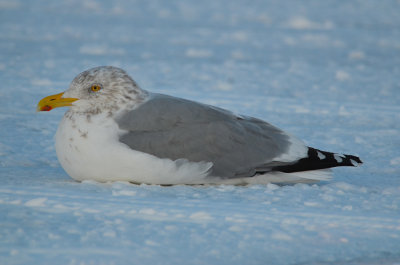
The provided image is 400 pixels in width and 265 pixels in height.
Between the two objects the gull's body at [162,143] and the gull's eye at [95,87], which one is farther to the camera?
the gull's eye at [95,87]

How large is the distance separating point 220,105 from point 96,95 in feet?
7.79

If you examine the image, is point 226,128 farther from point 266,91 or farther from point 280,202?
point 266,91

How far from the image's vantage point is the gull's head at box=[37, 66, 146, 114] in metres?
3.75

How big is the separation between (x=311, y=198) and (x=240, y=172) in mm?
402

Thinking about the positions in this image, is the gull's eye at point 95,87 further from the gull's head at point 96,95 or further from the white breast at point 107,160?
the white breast at point 107,160

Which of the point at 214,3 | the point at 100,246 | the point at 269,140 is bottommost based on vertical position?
the point at 100,246

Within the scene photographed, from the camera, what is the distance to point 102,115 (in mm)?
3703

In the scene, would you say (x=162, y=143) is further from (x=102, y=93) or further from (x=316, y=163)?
(x=316, y=163)

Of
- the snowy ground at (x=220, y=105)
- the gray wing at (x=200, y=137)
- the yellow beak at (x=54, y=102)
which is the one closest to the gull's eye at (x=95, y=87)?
the yellow beak at (x=54, y=102)

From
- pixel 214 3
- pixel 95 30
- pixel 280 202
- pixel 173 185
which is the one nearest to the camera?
pixel 280 202

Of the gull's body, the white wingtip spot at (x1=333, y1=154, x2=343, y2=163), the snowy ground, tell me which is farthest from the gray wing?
the white wingtip spot at (x1=333, y1=154, x2=343, y2=163)

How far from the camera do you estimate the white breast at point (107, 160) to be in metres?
3.53

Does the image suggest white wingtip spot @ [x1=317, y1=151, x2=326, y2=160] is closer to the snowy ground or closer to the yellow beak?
the snowy ground

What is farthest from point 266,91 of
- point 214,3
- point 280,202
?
point 214,3
